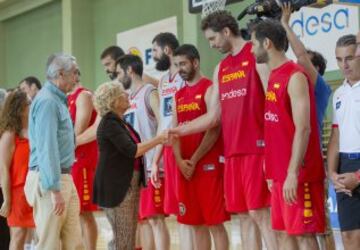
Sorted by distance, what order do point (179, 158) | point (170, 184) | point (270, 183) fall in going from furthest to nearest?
point (170, 184) < point (179, 158) < point (270, 183)

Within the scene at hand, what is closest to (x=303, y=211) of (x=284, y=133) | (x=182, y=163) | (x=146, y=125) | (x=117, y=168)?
(x=284, y=133)

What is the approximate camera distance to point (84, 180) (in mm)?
5992

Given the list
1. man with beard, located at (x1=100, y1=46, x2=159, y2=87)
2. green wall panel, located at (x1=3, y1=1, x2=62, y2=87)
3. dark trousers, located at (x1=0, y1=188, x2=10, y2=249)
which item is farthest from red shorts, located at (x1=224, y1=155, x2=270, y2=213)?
green wall panel, located at (x1=3, y1=1, x2=62, y2=87)

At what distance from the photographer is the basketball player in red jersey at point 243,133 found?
4246mm

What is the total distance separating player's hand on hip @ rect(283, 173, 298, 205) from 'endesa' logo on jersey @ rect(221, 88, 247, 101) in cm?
87

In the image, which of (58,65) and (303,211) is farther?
(58,65)

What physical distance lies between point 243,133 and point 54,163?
4.21ft

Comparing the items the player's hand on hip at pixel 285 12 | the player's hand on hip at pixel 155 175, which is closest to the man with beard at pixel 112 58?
the player's hand on hip at pixel 155 175

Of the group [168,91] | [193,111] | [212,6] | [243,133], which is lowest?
[243,133]

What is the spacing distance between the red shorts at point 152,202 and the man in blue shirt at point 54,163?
3.10 feet

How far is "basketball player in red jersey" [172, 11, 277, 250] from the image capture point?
425cm

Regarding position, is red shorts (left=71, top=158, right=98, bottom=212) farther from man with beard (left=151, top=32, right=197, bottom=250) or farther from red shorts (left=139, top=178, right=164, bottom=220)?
man with beard (left=151, top=32, right=197, bottom=250)

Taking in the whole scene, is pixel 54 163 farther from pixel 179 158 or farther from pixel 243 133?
pixel 243 133

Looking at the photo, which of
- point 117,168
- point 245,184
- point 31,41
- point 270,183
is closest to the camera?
point 270,183
